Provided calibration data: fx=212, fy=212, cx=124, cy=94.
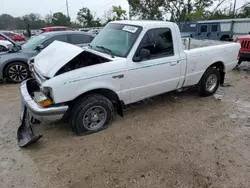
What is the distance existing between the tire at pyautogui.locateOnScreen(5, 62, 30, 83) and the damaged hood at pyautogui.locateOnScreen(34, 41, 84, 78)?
10.1ft

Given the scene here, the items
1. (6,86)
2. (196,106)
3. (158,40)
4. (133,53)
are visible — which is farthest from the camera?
(6,86)

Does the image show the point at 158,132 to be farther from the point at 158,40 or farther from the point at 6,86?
the point at 6,86

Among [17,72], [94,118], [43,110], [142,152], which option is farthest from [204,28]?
A: [43,110]

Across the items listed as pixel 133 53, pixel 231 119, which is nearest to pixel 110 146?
pixel 133 53

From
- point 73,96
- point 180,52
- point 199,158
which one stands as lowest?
point 199,158

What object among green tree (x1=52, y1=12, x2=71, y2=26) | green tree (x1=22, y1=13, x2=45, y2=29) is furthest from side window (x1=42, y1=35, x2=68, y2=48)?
green tree (x1=22, y1=13, x2=45, y2=29)

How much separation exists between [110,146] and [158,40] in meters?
2.17

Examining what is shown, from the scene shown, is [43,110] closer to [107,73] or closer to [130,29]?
[107,73]

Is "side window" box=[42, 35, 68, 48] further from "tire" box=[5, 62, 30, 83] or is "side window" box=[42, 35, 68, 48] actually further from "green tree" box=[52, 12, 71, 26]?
"green tree" box=[52, 12, 71, 26]

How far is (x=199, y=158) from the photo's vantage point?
123 inches

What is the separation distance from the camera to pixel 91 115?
366 cm

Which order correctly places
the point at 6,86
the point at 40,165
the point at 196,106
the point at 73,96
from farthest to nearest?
1. the point at 6,86
2. the point at 196,106
3. the point at 73,96
4. the point at 40,165

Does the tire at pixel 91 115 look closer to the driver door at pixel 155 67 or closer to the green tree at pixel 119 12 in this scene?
the driver door at pixel 155 67

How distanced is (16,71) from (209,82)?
574 centimetres
